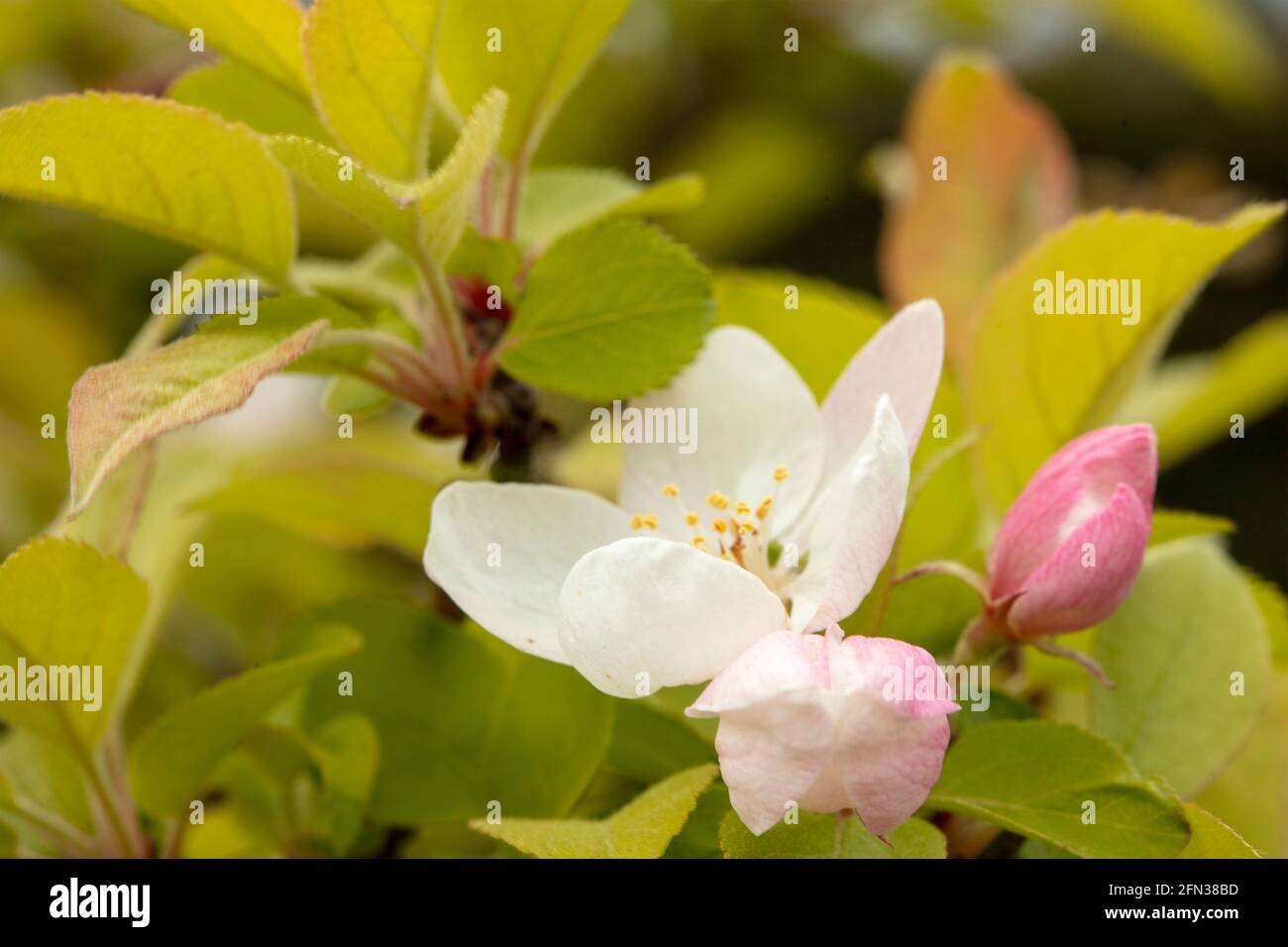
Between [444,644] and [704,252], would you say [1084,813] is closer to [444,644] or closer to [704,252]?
[444,644]

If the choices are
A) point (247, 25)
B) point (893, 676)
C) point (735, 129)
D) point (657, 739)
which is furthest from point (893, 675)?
point (735, 129)

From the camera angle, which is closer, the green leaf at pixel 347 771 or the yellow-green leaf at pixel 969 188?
the green leaf at pixel 347 771

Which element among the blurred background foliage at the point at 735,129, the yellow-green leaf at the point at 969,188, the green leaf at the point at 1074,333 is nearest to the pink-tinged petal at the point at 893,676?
the green leaf at the point at 1074,333

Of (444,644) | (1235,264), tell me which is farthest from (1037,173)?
(444,644)

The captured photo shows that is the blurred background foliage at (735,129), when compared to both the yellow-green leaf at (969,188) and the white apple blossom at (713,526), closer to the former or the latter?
the yellow-green leaf at (969,188)

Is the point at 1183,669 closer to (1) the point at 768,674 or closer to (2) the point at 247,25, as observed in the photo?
(1) the point at 768,674

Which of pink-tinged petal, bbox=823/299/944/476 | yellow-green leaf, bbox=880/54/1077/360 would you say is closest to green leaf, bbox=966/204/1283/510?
pink-tinged petal, bbox=823/299/944/476
